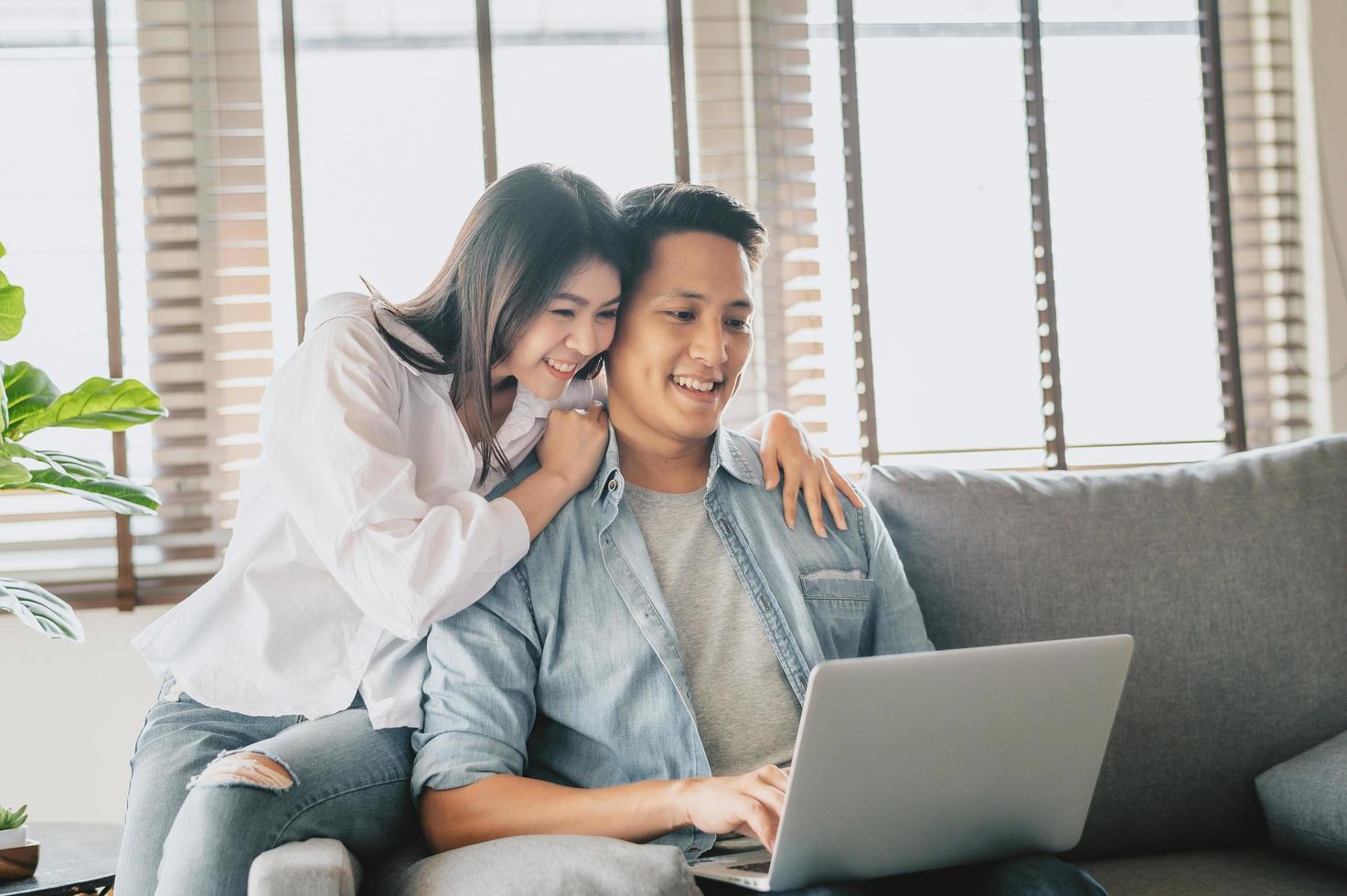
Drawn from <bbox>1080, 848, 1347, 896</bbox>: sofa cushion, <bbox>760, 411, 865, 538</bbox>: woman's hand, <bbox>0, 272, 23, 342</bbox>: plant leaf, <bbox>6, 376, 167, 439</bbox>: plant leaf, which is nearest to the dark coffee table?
A: <bbox>6, 376, 167, 439</bbox>: plant leaf

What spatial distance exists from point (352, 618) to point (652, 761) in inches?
16.8

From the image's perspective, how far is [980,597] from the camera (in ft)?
5.27

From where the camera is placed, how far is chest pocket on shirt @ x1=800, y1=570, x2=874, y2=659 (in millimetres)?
1480

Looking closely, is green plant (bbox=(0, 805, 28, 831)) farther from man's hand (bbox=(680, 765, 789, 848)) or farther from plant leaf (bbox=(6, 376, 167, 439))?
man's hand (bbox=(680, 765, 789, 848))

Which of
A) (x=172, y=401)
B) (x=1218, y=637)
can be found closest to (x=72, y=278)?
(x=172, y=401)

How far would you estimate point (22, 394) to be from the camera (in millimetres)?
1936

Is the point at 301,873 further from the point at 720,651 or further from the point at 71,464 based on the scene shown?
the point at 71,464

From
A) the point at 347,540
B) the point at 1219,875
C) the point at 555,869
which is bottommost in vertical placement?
the point at 1219,875

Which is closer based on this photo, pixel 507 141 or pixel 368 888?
pixel 368 888

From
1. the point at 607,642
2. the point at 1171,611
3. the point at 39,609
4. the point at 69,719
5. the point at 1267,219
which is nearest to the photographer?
the point at 607,642

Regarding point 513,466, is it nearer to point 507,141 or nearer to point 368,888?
point 368,888

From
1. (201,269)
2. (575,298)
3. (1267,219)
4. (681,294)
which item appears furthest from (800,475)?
(1267,219)

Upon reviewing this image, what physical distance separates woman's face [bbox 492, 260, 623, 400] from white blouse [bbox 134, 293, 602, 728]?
6 cm

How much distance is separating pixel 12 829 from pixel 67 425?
704 mm
